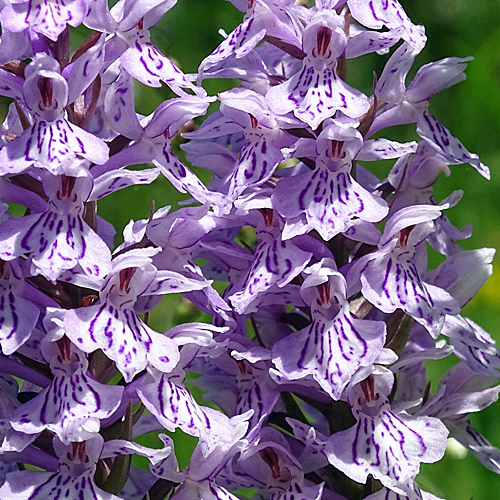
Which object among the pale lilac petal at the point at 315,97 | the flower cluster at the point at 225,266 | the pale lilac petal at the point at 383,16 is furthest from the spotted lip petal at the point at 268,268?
the pale lilac petal at the point at 383,16

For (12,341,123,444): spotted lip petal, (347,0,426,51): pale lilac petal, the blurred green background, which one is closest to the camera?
(12,341,123,444): spotted lip petal

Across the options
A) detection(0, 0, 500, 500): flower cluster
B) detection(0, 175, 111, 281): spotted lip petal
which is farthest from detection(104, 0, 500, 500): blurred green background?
detection(0, 175, 111, 281): spotted lip petal

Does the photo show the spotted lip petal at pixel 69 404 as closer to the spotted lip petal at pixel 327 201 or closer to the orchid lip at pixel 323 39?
the spotted lip petal at pixel 327 201

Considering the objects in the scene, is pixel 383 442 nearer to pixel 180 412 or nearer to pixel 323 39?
pixel 180 412

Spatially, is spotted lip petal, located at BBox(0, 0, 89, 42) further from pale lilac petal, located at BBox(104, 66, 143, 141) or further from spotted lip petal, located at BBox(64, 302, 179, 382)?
spotted lip petal, located at BBox(64, 302, 179, 382)

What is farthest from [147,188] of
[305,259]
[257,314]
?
[305,259]

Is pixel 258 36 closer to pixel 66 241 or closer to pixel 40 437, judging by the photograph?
pixel 66 241

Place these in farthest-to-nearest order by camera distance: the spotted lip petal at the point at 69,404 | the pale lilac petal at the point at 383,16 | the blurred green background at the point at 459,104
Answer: the blurred green background at the point at 459,104
the pale lilac petal at the point at 383,16
the spotted lip petal at the point at 69,404
